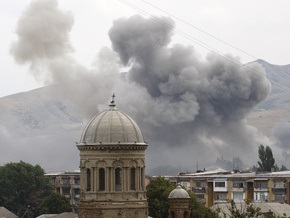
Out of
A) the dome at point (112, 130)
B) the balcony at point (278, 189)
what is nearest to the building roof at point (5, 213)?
the balcony at point (278, 189)

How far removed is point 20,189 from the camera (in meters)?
161

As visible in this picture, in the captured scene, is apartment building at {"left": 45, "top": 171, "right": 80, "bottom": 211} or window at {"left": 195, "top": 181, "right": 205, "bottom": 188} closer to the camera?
window at {"left": 195, "top": 181, "right": 205, "bottom": 188}

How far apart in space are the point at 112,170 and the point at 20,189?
95709mm

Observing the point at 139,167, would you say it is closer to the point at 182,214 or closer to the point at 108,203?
the point at 108,203

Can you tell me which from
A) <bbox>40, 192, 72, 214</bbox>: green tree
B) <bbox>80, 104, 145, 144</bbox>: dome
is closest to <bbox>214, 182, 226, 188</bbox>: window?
<bbox>40, 192, 72, 214</bbox>: green tree

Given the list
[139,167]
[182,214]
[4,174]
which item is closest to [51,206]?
[4,174]

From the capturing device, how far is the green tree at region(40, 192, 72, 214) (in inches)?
5714

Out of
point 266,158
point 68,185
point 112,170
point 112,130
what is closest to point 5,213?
point 68,185

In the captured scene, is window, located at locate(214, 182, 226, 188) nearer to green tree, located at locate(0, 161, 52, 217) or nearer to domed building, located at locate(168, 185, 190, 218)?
green tree, located at locate(0, 161, 52, 217)

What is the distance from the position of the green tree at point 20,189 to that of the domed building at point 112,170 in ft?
303

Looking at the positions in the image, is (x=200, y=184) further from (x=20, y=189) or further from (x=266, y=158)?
(x=266, y=158)

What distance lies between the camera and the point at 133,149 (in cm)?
6738

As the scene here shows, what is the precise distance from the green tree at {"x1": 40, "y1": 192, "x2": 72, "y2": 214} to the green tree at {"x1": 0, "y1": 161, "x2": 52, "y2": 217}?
11.2m

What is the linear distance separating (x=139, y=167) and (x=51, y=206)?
3156 inches
